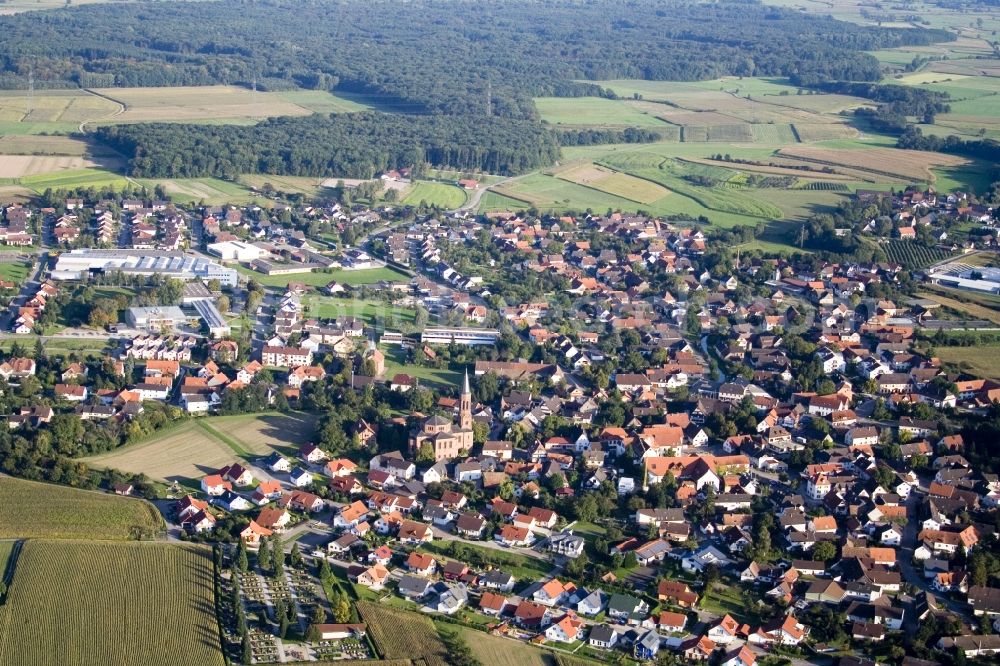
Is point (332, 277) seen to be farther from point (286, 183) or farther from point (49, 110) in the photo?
point (49, 110)

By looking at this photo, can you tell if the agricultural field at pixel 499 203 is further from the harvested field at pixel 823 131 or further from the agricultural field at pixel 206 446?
the agricultural field at pixel 206 446

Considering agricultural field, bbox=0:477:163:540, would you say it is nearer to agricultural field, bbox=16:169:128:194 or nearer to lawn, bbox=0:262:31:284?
lawn, bbox=0:262:31:284

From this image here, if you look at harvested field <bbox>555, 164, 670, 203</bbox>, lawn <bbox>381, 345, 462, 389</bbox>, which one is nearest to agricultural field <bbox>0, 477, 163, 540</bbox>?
lawn <bbox>381, 345, 462, 389</bbox>

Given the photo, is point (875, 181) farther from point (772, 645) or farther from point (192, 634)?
point (192, 634)

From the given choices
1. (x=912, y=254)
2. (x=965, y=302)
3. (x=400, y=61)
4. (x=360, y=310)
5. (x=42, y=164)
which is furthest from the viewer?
(x=400, y=61)

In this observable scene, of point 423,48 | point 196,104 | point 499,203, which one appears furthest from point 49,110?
point 423,48

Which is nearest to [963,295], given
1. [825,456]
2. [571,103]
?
[825,456]

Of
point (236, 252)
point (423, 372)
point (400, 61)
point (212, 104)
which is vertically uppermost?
point (400, 61)
